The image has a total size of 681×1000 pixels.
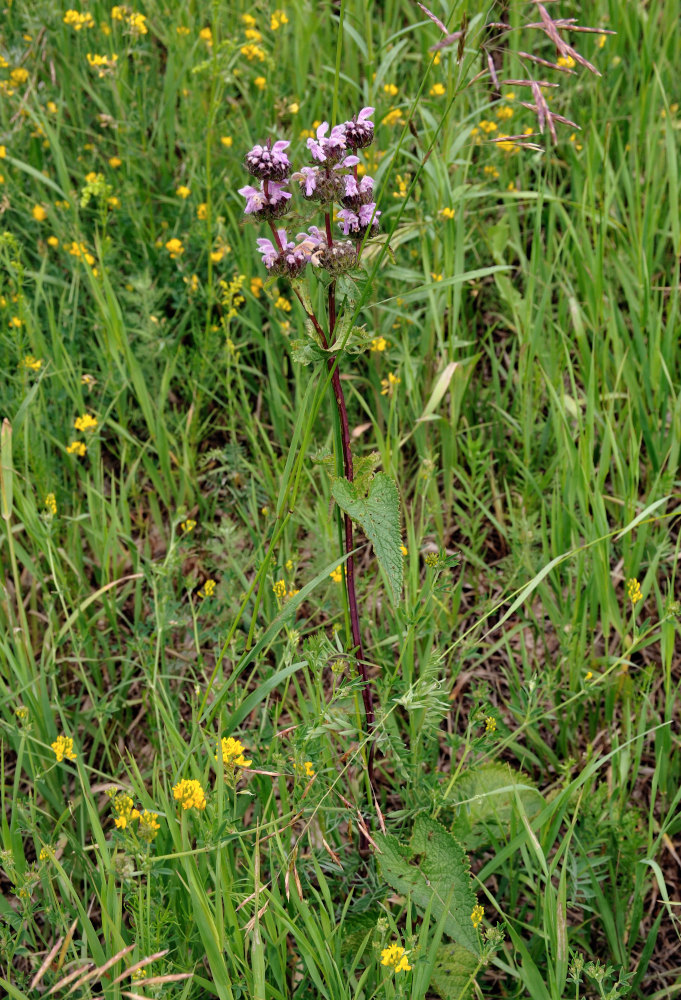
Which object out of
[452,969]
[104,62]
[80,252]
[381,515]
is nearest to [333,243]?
[381,515]

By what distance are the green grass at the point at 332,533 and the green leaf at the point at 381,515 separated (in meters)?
0.12

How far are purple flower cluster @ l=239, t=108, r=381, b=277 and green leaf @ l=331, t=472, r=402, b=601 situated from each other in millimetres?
376

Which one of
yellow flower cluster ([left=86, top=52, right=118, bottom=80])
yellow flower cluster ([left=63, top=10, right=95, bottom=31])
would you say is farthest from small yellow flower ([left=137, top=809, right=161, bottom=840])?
yellow flower cluster ([left=63, top=10, right=95, bottom=31])

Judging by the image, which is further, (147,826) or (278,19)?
(278,19)

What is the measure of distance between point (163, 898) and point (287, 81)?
291 cm

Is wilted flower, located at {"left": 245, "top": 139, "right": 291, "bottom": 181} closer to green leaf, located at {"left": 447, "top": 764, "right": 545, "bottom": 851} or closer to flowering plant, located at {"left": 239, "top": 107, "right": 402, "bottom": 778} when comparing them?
flowering plant, located at {"left": 239, "top": 107, "right": 402, "bottom": 778}

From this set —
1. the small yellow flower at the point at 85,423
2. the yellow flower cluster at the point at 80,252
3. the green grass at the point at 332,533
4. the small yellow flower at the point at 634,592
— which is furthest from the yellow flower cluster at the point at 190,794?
the yellow flower cluster at the point at 80,252

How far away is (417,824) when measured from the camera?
1.57 meters

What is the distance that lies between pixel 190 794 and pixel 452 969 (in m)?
0.63

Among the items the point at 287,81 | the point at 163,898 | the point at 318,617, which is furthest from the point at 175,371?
A: the point at 163,898

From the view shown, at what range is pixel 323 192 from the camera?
137 centimetres

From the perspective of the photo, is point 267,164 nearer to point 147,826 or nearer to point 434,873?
point 147,826

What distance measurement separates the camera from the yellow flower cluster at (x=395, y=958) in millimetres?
1329

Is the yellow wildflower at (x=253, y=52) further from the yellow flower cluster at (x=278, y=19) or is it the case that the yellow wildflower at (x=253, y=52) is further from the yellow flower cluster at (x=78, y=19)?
the yellow flower cluster at (x=78, y=19)
